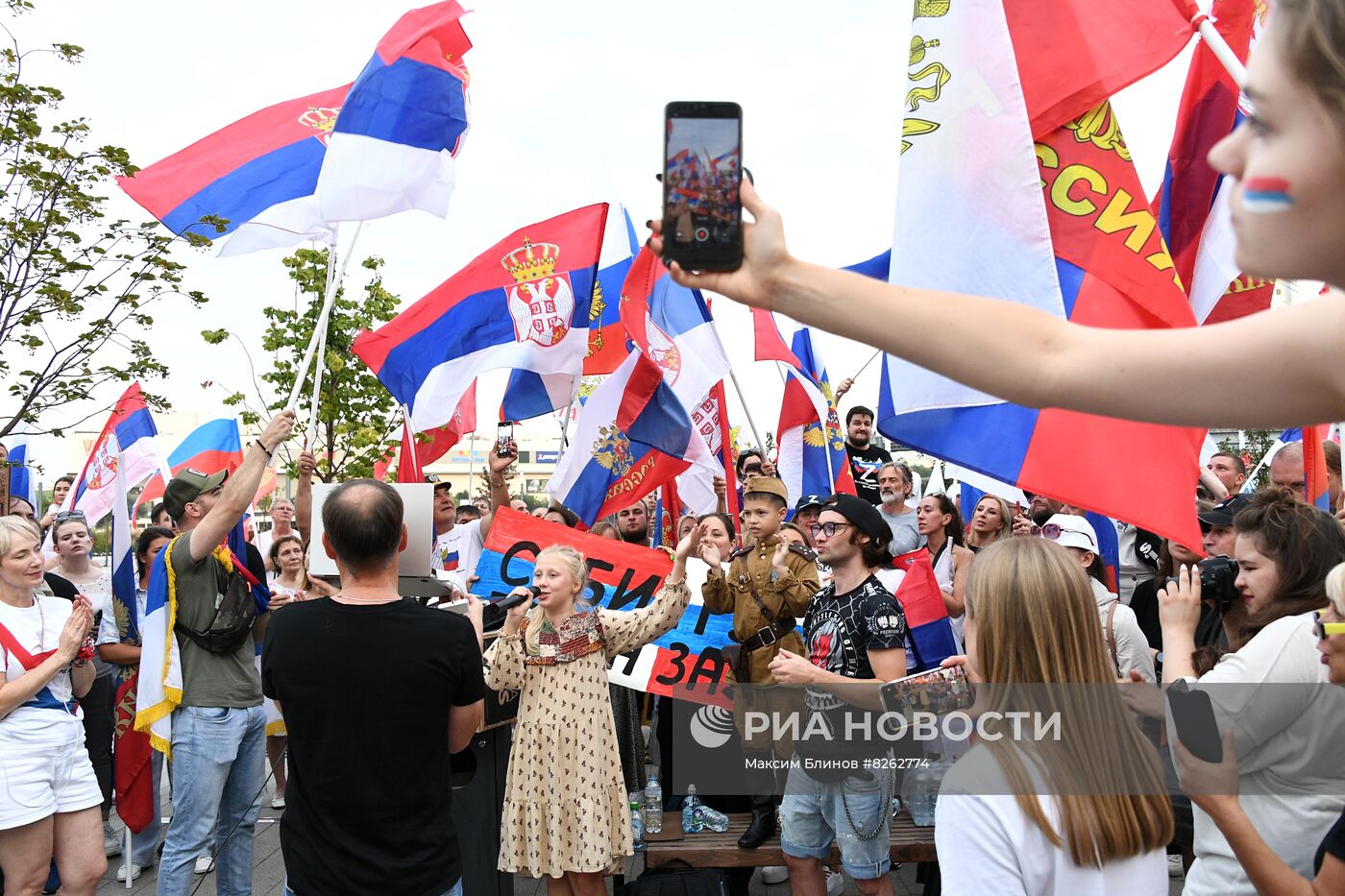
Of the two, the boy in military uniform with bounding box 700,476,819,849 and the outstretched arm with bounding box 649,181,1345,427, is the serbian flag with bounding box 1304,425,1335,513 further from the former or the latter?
the outstretched arm with bounding box 649,181,1345,427

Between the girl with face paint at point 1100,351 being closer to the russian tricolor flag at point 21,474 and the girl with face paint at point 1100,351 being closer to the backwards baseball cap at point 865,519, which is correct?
the backwards baseball cap at point 865,519

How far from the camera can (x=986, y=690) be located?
2.22 metres

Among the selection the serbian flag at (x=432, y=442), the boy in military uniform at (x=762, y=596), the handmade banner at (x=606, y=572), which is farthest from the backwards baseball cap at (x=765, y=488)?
the serbian flag at (x=432, y=442)

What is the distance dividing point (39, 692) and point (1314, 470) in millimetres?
6143

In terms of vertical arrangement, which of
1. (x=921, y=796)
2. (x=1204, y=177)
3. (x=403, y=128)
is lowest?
(x=921, y=796)

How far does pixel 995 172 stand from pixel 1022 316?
3188mm

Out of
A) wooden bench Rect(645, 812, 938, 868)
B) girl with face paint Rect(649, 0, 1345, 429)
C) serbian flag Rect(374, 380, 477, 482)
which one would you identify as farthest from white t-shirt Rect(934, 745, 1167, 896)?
serbian flag Rect(374, 380, 477, 482)

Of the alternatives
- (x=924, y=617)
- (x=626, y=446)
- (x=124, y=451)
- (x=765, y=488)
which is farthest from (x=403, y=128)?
(x=124, y=451)

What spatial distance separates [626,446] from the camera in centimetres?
801

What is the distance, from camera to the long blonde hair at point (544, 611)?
5.29m

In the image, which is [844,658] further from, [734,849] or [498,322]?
[498,322]

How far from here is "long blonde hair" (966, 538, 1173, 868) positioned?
6.61 ft

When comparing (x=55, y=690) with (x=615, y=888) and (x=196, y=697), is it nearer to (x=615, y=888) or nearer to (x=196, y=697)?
(x=196, y=697)

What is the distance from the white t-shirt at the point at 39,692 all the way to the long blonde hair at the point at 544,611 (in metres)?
2.12
